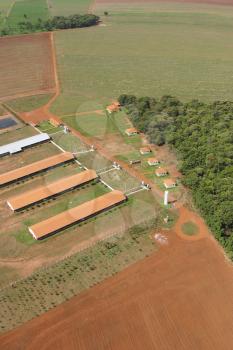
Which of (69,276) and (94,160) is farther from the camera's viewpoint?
(94,160)

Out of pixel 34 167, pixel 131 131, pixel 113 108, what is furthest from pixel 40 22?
pixel 34 167

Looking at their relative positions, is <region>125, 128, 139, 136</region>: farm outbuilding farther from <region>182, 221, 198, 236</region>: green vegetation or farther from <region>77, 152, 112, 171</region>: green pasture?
<region>182, 221, 198, 236</region>: green vegetation

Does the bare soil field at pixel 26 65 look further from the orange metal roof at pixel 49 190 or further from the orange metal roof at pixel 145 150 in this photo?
the orange metal roof at pixel 49 190

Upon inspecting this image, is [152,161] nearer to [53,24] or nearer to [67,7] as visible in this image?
[53,24]

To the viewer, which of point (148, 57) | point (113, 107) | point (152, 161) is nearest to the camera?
point (152, 161)

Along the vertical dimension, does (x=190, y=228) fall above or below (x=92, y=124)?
below

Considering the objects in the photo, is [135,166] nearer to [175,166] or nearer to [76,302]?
[175,166]

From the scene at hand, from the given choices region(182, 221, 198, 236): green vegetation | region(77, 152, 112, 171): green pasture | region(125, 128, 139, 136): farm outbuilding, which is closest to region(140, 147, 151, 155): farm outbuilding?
region(77, 152, 112, 171): green pasture
